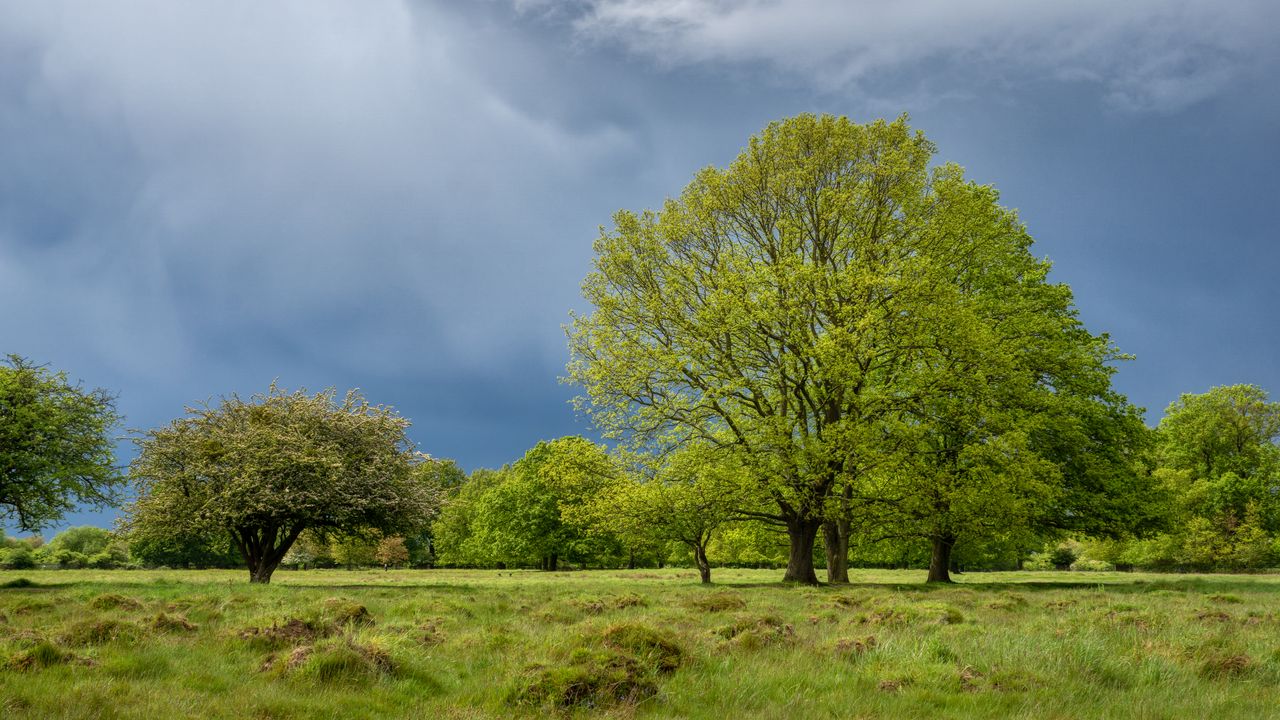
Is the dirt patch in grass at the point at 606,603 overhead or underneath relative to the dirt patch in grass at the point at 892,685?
underneath

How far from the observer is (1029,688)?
7430 mm

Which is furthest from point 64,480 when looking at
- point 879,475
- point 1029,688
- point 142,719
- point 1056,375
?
point 1056,375

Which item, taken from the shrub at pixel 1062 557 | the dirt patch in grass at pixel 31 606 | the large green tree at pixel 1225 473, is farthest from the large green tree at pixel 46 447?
the shrub at pixel 1062 557

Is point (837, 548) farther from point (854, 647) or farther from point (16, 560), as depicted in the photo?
point (16, 560)

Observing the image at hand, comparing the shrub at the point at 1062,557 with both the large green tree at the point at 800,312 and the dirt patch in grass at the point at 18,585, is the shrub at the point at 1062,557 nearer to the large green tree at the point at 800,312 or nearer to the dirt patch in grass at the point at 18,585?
the large green tree at the point at 800,312

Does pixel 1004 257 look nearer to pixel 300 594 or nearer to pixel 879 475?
→ pixel 879 475

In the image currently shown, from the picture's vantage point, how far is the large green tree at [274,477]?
28.2m

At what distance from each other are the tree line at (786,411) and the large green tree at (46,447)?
10 cm

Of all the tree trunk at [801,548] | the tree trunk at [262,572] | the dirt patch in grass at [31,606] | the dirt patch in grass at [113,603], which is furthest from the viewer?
the tree trunk at [262,572]

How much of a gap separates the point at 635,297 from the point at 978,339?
13.3m

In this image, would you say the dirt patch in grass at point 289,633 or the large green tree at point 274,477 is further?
the large green tree at point 274,477

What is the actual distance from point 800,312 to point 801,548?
32.7ft

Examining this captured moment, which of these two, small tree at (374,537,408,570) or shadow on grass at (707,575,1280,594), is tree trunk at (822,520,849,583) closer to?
shadow on grass at (707,575,1280,594)

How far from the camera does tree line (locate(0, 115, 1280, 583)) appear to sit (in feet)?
82.7
